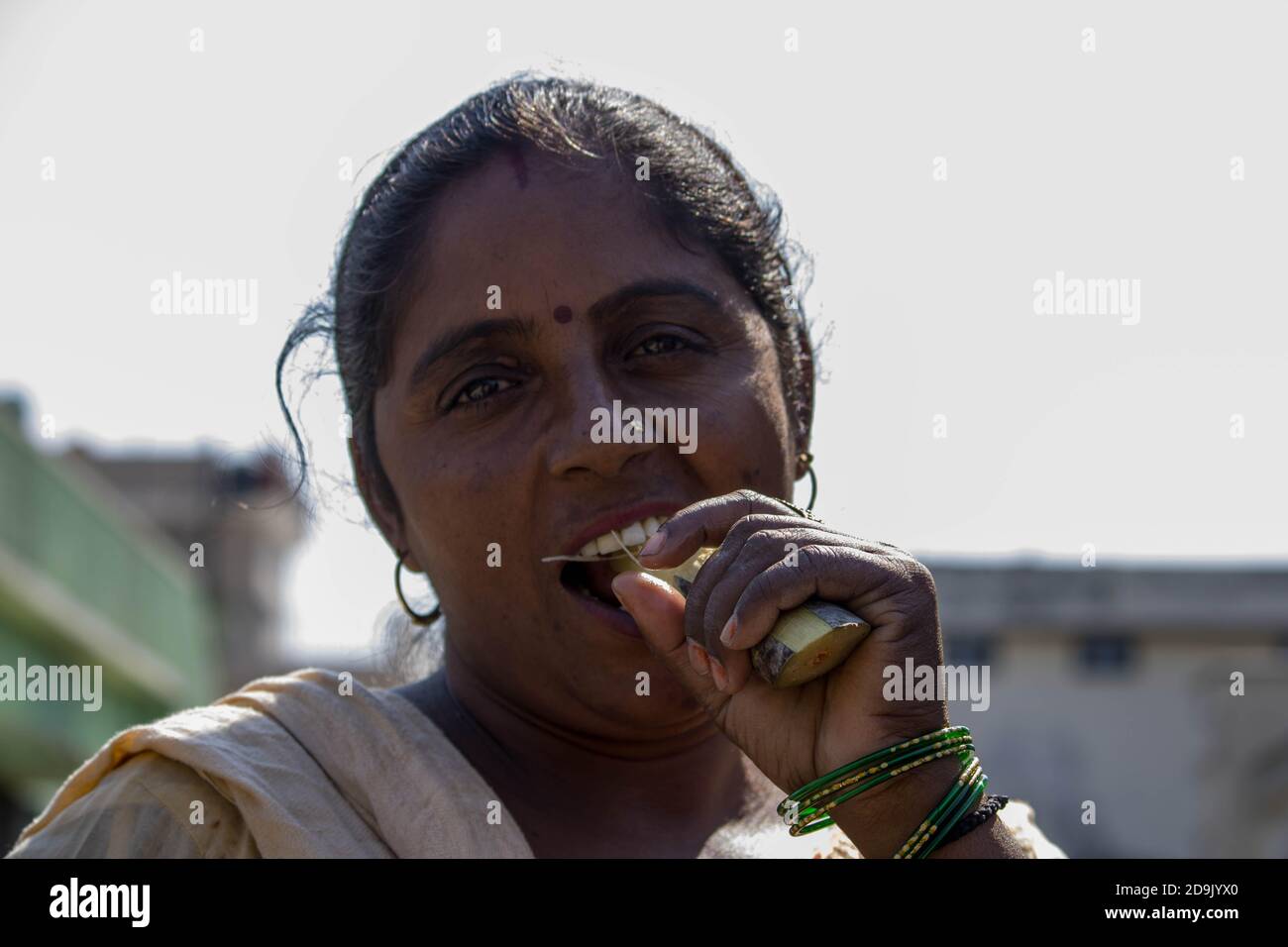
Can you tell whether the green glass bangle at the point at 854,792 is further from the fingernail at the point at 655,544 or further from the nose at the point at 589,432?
the nose at the point at 589,432

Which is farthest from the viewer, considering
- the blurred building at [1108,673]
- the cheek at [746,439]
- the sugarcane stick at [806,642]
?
the blurred building at [1108,673]

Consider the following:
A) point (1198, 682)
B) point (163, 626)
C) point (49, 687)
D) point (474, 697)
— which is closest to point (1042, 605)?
point (1198, 682)

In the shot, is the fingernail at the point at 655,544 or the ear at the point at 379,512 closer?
the fingernail at the point at 655,544

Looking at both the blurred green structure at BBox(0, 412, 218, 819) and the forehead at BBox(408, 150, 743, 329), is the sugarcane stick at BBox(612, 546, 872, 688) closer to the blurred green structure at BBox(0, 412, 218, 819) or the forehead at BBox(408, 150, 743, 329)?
the forehead at BBox(408, 150, 743, 329)

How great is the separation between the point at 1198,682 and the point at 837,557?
91.2 ft

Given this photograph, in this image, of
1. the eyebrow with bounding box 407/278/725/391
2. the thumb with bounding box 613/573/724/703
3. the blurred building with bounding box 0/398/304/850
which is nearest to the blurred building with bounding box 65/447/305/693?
the blurred building with bounding box 0/398/304/850

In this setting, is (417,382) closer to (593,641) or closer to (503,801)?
(593,641)

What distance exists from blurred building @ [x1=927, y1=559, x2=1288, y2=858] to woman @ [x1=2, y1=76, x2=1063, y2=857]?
2527 cm

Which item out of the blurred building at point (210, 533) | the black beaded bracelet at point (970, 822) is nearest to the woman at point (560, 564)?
the black beaded bracelet at point (970, 822)

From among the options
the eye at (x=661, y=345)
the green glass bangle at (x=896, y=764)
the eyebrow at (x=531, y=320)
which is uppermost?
the eyebrow at (x=531, y=320)

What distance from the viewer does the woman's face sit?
2.71 metres

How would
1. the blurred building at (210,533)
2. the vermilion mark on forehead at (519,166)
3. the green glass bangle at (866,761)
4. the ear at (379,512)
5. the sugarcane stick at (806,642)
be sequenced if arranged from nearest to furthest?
the sugarcane stick at (806,642)
the green glass bangle at (866,761)
the vermilion mark on forehead at (519,166)
the ear at (379,512)
the blurred building at (210,533)

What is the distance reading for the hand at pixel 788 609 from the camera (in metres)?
2.18
